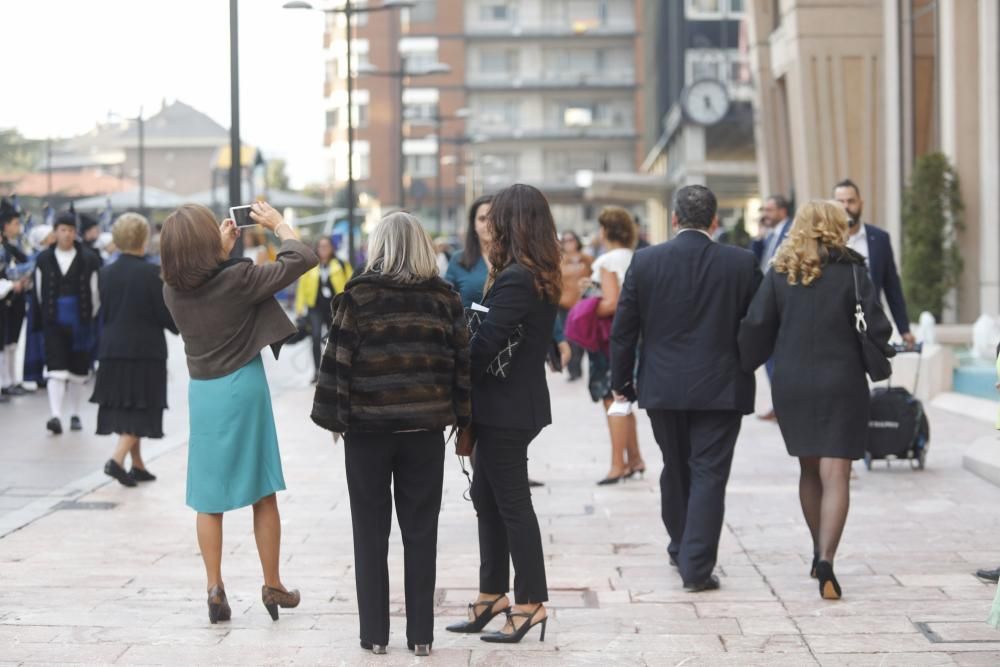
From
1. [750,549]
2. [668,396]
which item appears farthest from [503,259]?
[750,549]

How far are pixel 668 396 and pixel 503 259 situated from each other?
1.41 metres

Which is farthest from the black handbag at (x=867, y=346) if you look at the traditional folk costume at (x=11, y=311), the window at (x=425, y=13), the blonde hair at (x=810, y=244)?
the window at (x=425, y=13)

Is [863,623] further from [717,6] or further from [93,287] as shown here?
[717,6]

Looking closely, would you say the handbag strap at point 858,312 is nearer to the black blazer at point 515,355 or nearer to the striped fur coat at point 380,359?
the black blazer at point 515,355

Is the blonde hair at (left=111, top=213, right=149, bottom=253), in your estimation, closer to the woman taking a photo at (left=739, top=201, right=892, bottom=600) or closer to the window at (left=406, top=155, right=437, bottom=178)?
the woman taking a photo at (left=739, top=201, right=892, bottom=600)

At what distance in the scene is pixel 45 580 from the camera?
24.7 ft

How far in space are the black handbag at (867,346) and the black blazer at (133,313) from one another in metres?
4.96

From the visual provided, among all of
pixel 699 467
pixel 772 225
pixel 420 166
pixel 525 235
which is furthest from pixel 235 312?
pixel 420 166

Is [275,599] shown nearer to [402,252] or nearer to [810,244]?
[402,252]

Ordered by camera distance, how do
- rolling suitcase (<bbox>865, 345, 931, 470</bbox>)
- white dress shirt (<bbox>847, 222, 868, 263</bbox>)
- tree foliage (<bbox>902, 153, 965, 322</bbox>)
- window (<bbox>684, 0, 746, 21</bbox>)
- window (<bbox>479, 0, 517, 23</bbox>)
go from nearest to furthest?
white dress shirt (<bbox>847, 222, 868, 263</bbox>) < rolling suitcase (<bbox>865, 345, 931, 470</bbox>) < tree foliage (<bbox>902, 153, 965, 322</bbox>) < window (<bbox>684, 0, 746, 21</bbox>) < window (<bbox>479, 0, 517, 23</bbox>)

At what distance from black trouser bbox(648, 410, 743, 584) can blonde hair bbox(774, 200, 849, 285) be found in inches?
27.5

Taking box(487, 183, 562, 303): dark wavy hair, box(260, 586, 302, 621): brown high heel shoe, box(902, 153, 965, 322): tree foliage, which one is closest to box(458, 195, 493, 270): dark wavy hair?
box(487, 183, 562, 303): dark wavy hair

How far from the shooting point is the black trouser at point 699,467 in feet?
23.7

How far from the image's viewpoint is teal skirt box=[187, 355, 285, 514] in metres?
6.60
